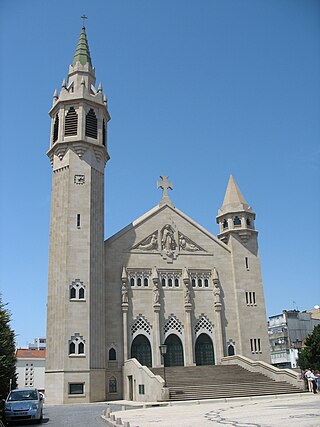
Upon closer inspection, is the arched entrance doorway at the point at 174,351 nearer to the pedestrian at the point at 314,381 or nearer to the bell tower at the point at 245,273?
the bell tower at the point at 245,273

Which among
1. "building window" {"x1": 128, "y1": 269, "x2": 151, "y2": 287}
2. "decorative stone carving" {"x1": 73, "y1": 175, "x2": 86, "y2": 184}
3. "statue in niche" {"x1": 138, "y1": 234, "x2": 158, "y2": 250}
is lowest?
"building window" {"x1": 128, "y1": 269, "x2": 151, "y2": 287}

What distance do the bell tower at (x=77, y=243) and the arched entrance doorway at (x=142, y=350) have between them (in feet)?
12.0

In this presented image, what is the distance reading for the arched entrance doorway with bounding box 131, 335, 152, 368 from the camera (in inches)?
1573

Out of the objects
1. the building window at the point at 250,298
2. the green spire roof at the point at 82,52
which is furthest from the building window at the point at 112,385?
the green spire roof at the point at 82,52

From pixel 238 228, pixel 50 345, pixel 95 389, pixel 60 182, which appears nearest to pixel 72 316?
pixel 50 345

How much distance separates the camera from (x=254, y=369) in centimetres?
3775

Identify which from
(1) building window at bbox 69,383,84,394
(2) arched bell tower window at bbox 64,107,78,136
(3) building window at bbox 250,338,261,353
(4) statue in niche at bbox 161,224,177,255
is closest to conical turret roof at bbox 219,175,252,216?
(4) statue in niche at bbox 161,224,177,255

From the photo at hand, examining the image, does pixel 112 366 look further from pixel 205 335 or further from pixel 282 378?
pixel 282 378

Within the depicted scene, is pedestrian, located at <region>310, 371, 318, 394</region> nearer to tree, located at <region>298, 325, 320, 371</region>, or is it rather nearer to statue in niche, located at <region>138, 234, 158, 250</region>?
tree, located at <region>298, 325, 320, 371</region>

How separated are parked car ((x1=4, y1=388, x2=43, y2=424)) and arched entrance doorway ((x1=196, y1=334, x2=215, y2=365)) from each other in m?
21.9

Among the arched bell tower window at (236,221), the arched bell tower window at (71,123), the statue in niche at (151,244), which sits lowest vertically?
the statue in niche at (151,244)

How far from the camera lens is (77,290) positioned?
123ft

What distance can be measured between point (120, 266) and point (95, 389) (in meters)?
10.6

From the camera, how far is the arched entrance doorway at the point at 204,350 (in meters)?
41.7
